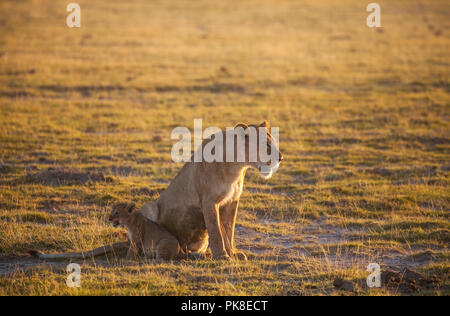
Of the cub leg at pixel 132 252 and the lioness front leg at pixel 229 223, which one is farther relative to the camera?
the lioness front leg at pixel 229 223

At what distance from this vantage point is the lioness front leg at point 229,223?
7324mm

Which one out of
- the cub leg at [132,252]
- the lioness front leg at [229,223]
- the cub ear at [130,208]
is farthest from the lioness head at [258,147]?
the cub leg at [132,252]

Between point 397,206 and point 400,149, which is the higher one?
point 400,149

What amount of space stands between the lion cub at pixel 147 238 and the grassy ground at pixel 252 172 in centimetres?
21

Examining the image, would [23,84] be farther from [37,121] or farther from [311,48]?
[311,48]

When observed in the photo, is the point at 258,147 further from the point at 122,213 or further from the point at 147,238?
the point at 122,213

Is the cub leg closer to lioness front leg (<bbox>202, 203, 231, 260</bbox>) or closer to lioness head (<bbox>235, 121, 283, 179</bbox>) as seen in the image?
lioness front leg (<bbox>202, 203, 231, 260</bbox>)

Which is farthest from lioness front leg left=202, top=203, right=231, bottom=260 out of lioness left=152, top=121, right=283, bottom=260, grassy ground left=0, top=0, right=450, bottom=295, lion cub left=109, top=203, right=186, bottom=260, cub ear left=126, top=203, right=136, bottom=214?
cub ear left=126, top=203, right=136, bottom=214

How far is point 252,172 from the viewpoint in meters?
12.1

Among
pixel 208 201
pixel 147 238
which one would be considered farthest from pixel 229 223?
pixel 147 238

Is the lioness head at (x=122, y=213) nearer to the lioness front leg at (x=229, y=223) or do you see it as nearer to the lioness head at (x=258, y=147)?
the lioness front leg at (x=229, y=223)

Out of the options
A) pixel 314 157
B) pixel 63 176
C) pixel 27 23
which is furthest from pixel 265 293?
pixel 27 23

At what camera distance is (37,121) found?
1573 cm
